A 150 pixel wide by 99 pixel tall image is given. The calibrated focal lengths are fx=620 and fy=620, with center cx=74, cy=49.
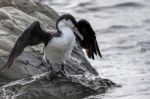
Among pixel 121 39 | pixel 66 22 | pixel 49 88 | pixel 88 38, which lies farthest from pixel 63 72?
pixel 121 39

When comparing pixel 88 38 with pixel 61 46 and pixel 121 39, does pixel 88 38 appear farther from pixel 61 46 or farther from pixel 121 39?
pixel 121 39

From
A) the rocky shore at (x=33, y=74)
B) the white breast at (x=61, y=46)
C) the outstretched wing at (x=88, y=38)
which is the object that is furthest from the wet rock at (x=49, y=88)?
the outstretched wing at (x=88, y=38)

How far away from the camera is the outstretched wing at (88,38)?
11000 mm

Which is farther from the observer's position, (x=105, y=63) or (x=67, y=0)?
(x=67, y=0)

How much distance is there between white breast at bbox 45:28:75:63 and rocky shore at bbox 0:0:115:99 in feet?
1.11

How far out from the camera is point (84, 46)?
38.0 ft

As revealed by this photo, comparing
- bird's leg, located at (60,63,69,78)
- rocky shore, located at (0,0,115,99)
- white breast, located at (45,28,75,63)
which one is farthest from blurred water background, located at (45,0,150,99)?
white breast, located at (45,28,75,63)

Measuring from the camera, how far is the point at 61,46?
10.2 metres

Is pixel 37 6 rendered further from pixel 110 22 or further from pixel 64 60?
pixel 110 22

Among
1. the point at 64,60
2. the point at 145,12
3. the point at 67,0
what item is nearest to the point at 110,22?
the point at 145,12

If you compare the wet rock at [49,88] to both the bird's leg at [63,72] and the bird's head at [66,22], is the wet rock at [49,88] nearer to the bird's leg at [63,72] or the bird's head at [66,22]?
the bird's leg at [63,72]

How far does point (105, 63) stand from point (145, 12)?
6383mm

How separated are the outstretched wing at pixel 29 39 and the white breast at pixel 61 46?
14 cm

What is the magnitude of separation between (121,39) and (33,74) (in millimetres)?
6084
